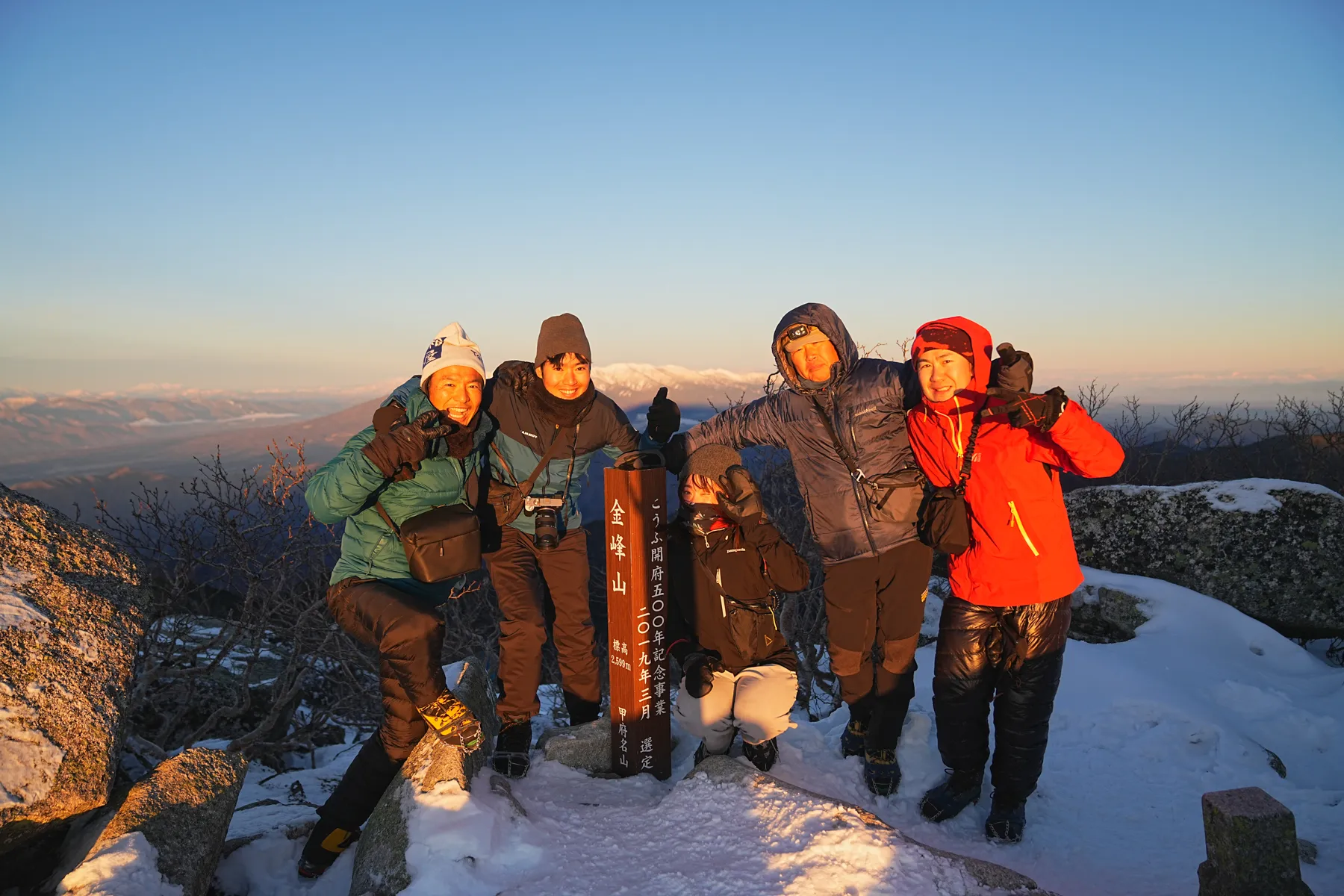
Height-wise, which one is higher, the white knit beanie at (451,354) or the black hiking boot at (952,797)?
the white knit beanie at (451,354)

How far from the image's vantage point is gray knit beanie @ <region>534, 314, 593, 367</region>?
12.7 ft

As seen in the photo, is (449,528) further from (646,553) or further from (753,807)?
(753,807)

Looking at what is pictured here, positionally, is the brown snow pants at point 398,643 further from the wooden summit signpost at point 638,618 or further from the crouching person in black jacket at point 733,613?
the crouching person in black jacket at point 733,613

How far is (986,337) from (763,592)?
67.4 inches

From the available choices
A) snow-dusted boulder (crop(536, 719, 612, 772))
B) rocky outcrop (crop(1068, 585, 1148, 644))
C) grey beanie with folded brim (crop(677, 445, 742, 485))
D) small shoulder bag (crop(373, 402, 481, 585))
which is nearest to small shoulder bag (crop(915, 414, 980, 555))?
grey beanie with folded brim (crop(677, 445, 742, 485))

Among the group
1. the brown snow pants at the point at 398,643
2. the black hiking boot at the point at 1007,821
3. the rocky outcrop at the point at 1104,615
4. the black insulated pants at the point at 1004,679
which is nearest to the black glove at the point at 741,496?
the black insulated pants at the point at 1004,679

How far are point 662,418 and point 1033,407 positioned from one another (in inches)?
77.3

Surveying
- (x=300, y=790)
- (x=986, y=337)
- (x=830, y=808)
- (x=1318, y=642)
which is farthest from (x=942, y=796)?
(x=1318, y=642)

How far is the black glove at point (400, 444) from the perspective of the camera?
336 cm

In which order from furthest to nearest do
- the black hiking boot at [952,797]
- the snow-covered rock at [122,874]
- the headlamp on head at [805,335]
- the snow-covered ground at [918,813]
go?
the headlamp on head at [805,335] < the black hiking boot at [952,797] < the snow-covered ground at [918,813] < the snow-covered rock at [122,874]

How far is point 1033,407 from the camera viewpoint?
3.14m

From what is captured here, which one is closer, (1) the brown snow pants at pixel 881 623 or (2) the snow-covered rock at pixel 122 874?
(2) the snow-covered rock at pixel 122 874

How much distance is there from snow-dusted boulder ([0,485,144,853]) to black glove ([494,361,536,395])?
230 cm

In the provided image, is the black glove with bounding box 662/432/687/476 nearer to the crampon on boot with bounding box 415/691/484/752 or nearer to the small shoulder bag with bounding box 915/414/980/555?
the small shoulder bag with bounding box 915/414/980/555
